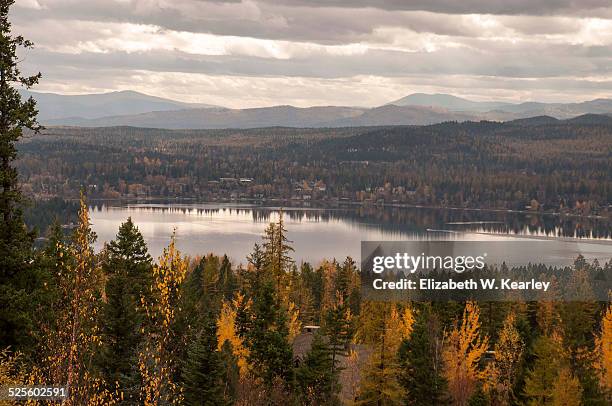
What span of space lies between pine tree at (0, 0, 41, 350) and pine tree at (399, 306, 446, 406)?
65.6 ft

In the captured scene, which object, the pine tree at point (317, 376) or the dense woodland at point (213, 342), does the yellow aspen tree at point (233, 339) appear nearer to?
the dense woodland at point (213, 342)

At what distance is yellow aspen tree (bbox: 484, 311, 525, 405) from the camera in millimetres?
36875

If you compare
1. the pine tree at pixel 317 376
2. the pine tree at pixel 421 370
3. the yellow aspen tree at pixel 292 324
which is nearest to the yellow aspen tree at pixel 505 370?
the pine tree at pixel 421 370

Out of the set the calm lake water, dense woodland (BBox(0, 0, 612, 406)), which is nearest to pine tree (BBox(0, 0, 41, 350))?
dense woodland (BBox(0, 0, 612, 406))

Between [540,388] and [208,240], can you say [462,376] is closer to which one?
[540,388]

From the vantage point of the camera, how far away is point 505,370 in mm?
38875

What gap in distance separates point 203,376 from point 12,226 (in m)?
9.77

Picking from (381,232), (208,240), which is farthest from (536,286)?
(381,232)

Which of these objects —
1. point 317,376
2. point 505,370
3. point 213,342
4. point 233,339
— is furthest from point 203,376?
point 505,370

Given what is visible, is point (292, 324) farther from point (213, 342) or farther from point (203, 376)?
point (203, 376)

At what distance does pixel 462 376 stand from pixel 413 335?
249 inches

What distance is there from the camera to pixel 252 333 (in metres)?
36.4

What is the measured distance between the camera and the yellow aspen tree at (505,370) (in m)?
36.9

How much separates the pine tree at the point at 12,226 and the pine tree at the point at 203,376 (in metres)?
7.71
